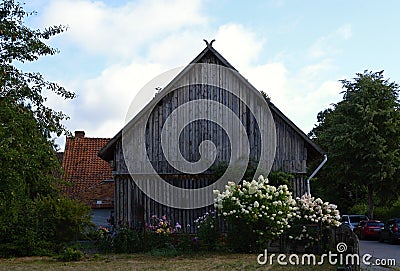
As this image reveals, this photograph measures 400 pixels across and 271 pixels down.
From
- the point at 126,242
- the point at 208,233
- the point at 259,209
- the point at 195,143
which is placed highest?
the point at 195,143

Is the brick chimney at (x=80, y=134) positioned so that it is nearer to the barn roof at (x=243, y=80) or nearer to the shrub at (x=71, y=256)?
the barn roof at (x=243, y=80)

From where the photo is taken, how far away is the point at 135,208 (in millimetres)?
21719

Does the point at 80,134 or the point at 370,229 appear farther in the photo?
the point at 80,134

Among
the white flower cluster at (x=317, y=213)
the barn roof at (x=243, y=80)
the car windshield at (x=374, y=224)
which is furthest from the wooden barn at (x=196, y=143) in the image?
the car windshield at (x=374, y=224)

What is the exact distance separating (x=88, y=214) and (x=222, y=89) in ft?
23.8

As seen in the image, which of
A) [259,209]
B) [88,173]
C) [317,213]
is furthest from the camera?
[88,173]

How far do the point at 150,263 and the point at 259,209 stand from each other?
12.5 feet

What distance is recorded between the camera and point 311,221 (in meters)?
18.3

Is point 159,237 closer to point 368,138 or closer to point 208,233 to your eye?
point 208,233

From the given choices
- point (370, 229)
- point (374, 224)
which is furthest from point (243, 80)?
point (374, 224)

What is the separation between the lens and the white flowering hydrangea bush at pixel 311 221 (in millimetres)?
17984

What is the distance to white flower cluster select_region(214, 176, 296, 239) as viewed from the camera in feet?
57.4

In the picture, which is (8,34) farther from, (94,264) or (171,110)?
(171,110)

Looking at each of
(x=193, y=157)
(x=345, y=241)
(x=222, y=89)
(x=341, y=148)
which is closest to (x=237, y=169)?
(x=193, y=157)
